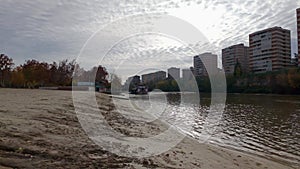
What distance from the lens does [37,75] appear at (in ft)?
236

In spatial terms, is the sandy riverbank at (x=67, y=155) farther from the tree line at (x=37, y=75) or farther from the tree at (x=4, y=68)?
the tree at (x=4, y=68)

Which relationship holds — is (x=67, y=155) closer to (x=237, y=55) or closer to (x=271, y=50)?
(x=271, y=50)

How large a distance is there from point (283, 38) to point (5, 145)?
469ft

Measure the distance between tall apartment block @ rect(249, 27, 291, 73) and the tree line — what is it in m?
83.2

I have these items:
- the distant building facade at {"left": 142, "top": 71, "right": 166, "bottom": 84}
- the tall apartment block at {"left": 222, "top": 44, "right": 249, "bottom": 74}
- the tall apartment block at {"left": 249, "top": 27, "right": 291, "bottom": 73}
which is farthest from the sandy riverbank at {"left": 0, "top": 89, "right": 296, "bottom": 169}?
the tall apartment block at {"left": 222, "top": 44, "right": 249, "bottom": 74}

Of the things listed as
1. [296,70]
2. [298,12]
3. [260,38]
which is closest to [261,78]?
[296,70]

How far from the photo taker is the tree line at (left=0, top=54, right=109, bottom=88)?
70.2m

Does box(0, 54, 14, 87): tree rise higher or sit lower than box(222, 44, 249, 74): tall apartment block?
lower

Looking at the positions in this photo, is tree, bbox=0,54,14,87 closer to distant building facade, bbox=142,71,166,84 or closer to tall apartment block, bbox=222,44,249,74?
distant building facade, bbox=142,71,166,84

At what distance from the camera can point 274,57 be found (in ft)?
413

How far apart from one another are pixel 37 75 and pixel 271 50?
337 ft

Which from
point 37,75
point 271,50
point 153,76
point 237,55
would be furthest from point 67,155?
point 237,55

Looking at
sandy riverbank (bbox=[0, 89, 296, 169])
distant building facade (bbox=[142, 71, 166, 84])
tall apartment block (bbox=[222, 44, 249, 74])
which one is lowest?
sandy riverbank (bbox=[0, 89, 296, 169])

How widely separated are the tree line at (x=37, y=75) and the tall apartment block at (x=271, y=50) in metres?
83.2
